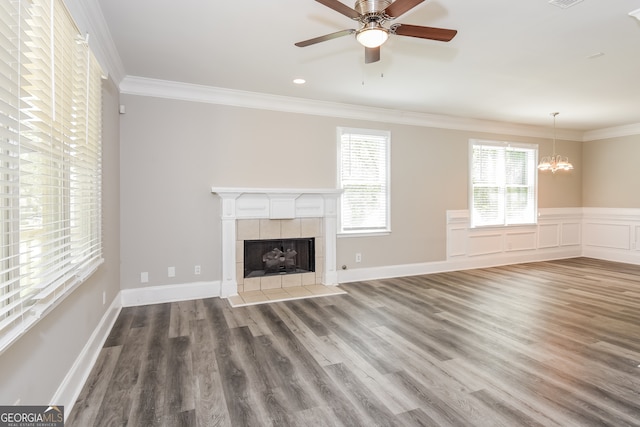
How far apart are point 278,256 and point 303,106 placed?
88.3 inches

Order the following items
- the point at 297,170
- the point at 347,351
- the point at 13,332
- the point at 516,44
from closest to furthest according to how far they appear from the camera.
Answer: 1. the point at 13,332
2. the point at 347,351
3. the point at 516,44
4. the point at 297,170

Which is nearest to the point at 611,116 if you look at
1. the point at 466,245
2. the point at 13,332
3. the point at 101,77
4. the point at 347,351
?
the point at 466,245

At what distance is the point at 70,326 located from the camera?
225cm

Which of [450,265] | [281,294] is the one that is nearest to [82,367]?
[281,294]

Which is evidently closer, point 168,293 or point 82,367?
point 82,367

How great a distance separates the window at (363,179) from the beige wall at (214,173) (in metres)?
0.14

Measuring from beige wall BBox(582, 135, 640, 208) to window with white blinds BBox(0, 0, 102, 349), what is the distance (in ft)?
29.9

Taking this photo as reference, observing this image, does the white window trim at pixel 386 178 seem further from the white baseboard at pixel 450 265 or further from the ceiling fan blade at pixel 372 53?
the ceiling fan blade at pixel 372 53

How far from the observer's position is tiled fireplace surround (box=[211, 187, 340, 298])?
4.57m

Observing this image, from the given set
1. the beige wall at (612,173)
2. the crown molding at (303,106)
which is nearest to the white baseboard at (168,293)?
the crown molding at (303,106)

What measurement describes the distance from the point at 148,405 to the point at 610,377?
3222mm

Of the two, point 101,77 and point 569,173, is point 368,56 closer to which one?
point 101,77

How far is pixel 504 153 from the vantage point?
6.76m

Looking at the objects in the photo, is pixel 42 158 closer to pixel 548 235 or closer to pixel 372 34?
pixel 372 34
